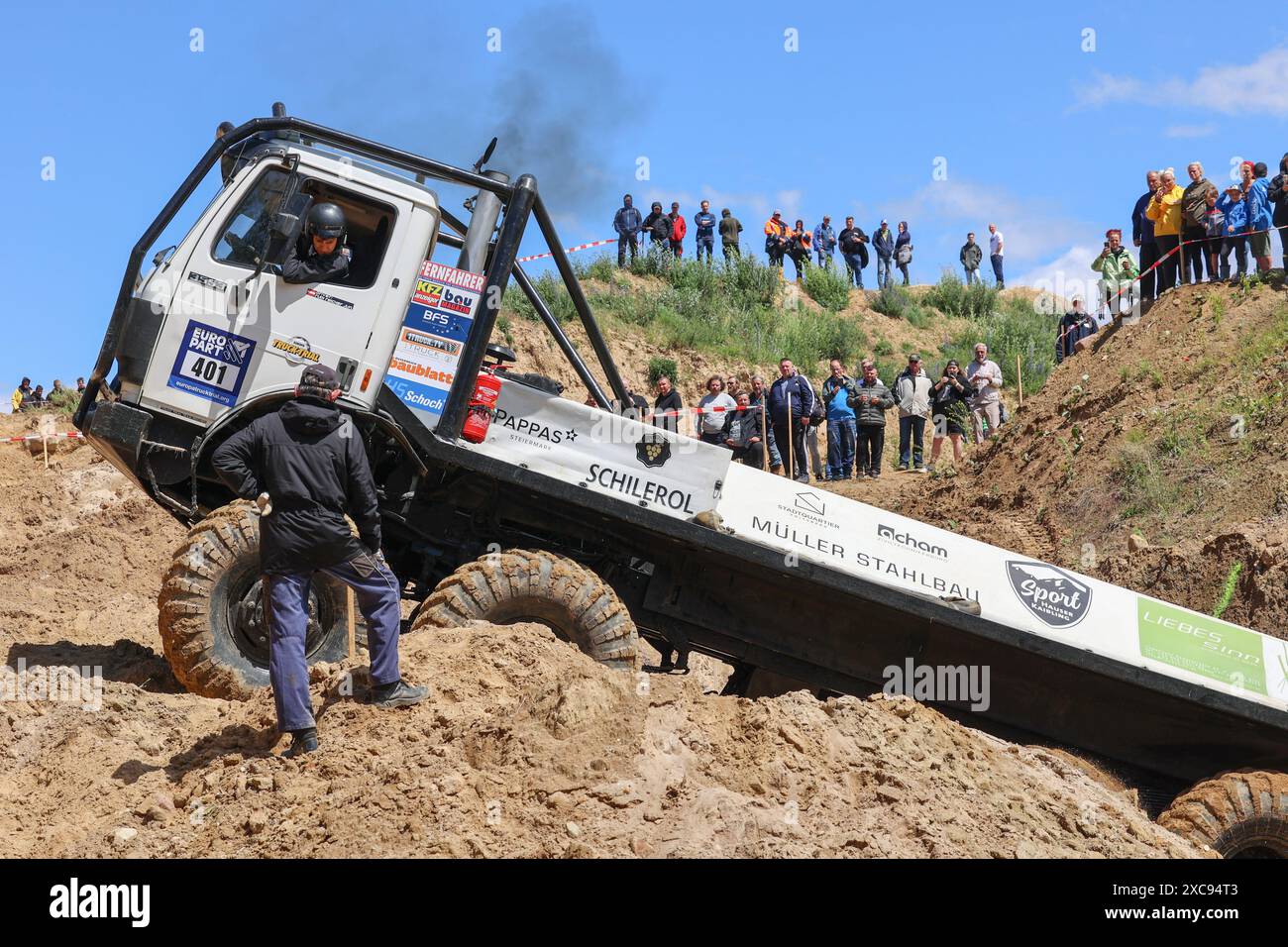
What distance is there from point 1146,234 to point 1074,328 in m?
3.95

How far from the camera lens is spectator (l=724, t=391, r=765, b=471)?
599 inches

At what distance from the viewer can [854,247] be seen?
1035 inches

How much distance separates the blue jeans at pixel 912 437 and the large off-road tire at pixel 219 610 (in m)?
11.5

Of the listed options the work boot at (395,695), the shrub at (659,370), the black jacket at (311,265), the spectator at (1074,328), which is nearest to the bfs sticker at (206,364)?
the black jacket at (311,265)

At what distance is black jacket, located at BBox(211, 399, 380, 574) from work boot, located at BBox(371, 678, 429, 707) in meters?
0.63

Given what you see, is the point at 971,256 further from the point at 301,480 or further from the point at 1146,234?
the point at 301,480

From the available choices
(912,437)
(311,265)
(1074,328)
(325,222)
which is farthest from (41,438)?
(1074,328)

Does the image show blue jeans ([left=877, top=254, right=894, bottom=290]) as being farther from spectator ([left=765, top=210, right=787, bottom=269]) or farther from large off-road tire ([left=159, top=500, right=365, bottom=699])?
large off-road tire ([left=159, top=500, right=365, bottom=699])

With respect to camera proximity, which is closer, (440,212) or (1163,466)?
(440,212)

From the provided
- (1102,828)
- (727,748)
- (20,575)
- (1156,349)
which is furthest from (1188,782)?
(20,575)

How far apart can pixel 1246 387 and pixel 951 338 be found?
1663 cm

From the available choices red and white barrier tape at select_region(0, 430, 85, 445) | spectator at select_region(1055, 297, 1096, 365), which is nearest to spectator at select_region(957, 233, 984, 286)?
spectator at select_region(1055, 297, 1096, 365)

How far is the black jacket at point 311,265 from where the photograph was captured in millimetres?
7285
